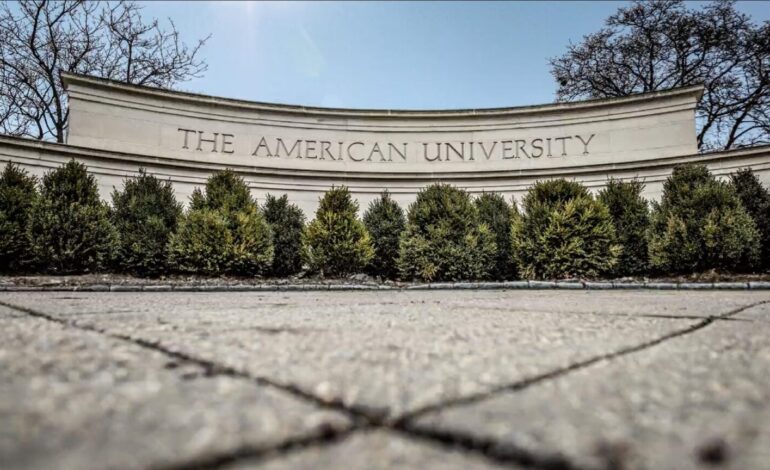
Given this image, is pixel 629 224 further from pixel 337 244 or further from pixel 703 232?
pixel 337 244

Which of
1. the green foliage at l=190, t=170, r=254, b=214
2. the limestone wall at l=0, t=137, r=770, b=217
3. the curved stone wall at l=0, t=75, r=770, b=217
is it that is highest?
the curved stone wall at l=0, t=75, r=770, b=217

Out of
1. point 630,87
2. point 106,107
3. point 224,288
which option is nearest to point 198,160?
point 106,107

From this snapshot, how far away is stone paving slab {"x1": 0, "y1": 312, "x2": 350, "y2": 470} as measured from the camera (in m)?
0.61

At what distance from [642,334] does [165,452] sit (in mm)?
1642

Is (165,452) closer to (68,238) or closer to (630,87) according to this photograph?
(68,238)

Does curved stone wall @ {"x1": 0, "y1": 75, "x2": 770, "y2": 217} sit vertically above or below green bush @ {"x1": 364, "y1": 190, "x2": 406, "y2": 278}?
above

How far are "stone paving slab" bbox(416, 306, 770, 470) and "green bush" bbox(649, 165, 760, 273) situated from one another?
948cm

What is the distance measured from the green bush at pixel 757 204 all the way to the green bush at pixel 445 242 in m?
5.29

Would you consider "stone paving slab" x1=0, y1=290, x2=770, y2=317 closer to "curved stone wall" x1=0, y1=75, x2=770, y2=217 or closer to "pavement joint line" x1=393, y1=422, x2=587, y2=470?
"pavement joint line" x1=393, y1=422, x2=587, y2=470

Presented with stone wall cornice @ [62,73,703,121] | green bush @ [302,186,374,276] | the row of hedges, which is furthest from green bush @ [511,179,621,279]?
stone wall cornice @ [62,73,703,121]

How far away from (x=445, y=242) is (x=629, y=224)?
4.02 meters

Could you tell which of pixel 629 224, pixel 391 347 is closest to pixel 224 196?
pixel 629 224

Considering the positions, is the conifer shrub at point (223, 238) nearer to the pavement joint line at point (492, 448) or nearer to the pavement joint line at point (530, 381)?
the pavement joint line at point (530, 381)

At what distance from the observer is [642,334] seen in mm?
1690
